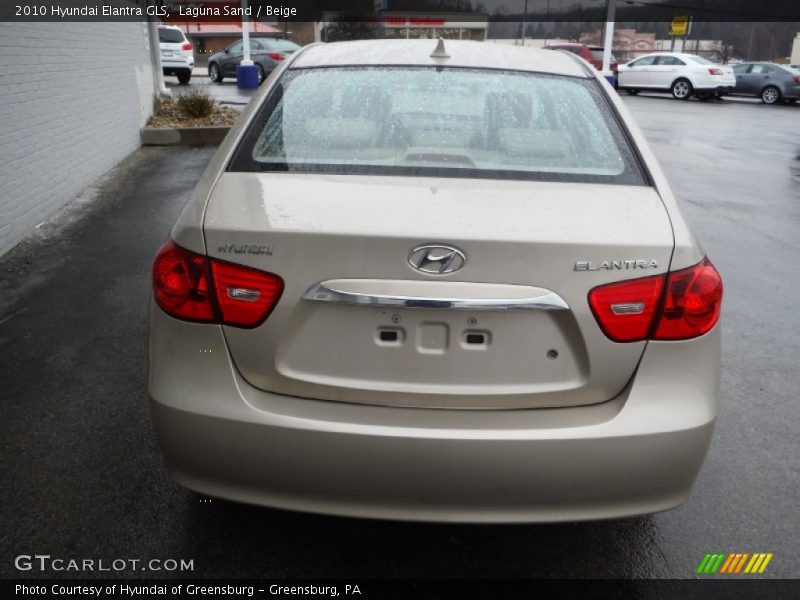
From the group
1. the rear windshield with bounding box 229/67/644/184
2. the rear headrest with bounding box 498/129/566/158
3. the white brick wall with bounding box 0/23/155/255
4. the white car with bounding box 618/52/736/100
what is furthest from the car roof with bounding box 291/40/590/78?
the white car with bounding box 618/52/736/100

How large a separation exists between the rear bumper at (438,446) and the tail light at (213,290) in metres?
0.06

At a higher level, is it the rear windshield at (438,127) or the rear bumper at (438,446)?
the rear windshield at (438,127)

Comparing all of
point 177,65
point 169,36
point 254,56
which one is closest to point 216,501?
point 177,65

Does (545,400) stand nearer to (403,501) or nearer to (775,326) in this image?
(403,501)

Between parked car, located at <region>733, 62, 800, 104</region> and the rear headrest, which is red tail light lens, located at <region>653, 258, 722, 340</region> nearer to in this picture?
the rear headrest

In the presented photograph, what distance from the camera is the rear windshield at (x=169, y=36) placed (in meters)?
25.7

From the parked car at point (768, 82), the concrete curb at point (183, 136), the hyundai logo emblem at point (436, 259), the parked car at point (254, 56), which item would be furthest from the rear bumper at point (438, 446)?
the parked car at point (768, 82)

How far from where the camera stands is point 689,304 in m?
2.19

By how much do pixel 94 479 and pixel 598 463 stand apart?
207cm

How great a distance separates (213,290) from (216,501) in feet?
3.69

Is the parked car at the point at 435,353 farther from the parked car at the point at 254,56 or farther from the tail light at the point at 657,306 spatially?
the parked car at the point at 254,56

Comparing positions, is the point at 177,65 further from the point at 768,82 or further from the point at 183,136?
the point at 768,82

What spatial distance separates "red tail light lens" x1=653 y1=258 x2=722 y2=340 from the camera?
7.07 feet

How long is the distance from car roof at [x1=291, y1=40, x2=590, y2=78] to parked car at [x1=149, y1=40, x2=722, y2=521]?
3.50ft
